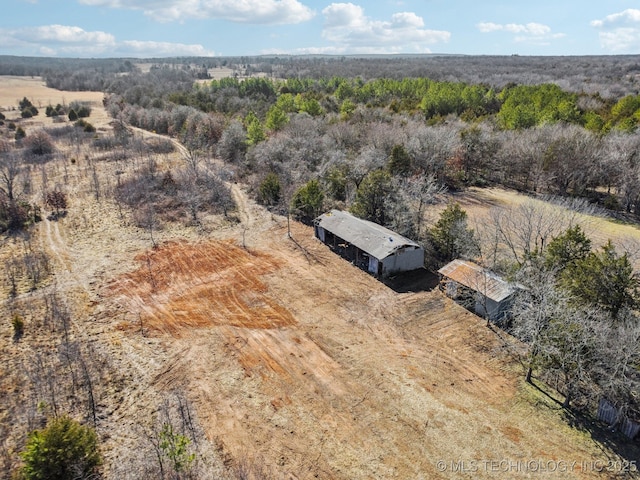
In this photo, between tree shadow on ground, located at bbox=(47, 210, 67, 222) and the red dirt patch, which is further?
tree shadow on ground, located at bbox=(47, 210, 67, 222)

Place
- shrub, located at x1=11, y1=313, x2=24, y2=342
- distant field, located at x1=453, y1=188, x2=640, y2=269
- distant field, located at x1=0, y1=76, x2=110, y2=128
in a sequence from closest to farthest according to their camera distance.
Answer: shrub, located at x1=11, y1=313, x2=24, y2=342 < distant field, located at x1=453, y1=188, x2=640, y2=269 < distant field, located at x1=0, y1=76, x2=110, y2=128

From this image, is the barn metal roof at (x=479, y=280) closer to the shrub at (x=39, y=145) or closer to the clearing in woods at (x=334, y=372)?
the clearing in woods at (x=334, y=372)

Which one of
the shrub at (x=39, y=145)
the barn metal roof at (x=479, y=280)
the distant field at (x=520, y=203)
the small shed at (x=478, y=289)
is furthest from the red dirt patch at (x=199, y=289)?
the shrub at (x=39, y=145)

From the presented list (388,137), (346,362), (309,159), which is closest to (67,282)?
(346,362)

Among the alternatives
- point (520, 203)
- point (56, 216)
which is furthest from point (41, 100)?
point (520, 203)

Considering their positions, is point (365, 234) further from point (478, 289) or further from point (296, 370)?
point (296, 370)

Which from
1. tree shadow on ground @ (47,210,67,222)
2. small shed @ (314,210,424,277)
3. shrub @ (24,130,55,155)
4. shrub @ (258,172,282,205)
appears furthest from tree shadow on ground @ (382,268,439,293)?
shrub @ (24,130,55,155)

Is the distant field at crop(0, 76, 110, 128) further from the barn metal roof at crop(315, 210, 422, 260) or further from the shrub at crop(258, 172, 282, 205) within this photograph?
the barn metal roof at crop(315, 210, 422, 260)
